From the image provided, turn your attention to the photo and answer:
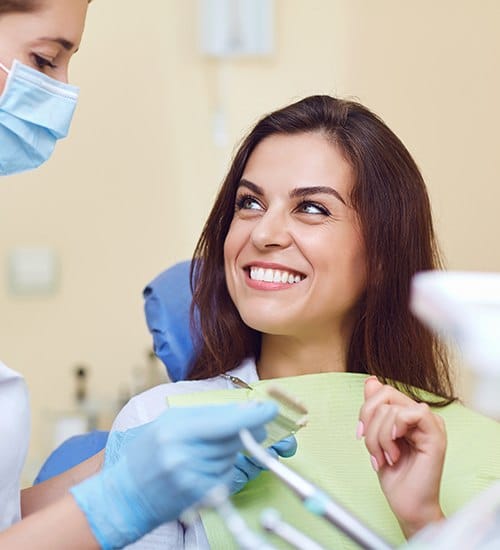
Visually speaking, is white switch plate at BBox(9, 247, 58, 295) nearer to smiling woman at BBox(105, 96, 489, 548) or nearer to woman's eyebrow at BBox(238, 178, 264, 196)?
smiling woman at BBox(105, 96, 489, 548)

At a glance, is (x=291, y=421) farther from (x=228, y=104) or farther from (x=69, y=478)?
(x=228, y=104)

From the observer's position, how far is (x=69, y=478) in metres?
1.55

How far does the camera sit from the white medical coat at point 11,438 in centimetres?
136

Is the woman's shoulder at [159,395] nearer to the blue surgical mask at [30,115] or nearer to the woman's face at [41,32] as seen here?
the blue surgical mask at [30,115]

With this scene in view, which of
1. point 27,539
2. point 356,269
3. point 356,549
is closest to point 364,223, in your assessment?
point 356,269

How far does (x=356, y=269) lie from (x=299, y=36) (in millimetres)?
1473

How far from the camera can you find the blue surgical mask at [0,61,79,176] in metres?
1.46

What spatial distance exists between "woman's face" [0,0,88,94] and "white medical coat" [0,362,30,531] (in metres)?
0.47

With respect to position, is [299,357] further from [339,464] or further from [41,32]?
[41,32]

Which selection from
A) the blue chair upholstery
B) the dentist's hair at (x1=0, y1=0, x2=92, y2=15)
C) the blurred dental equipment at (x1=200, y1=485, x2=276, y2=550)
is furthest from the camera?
the blue chair upholstery

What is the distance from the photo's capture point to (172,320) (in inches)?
78.4

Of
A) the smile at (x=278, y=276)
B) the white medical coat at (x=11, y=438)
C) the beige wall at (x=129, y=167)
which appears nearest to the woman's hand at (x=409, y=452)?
the smile at (x=278, y=276)

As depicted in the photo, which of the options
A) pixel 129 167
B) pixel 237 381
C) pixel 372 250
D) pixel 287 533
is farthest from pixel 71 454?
pixel 129 167

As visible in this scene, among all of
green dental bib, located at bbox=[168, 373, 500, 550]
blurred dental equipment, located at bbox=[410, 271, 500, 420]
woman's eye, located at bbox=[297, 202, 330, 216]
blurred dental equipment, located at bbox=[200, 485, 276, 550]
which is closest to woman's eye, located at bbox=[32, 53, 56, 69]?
woman's eye, located at bbox=[297, 202, 330, 216]
